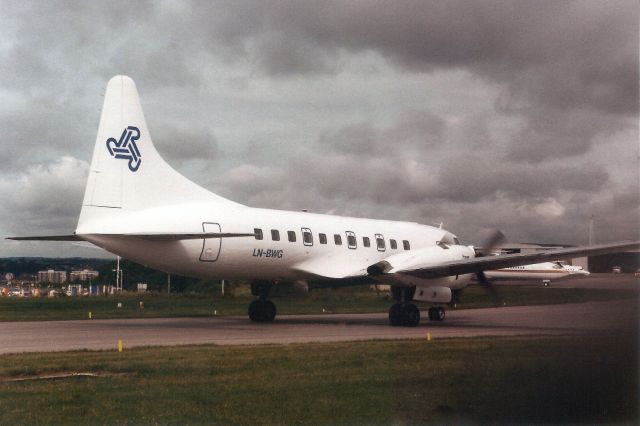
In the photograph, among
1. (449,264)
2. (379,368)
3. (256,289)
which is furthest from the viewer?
(256,289)

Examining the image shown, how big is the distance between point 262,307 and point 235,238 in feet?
17.4

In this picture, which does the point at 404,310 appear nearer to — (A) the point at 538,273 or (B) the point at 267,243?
(B) the point at 267,243

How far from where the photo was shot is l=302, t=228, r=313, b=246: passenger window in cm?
2783

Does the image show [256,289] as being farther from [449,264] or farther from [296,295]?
[449,264]

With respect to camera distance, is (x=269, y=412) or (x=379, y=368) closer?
(x=269, y=412)

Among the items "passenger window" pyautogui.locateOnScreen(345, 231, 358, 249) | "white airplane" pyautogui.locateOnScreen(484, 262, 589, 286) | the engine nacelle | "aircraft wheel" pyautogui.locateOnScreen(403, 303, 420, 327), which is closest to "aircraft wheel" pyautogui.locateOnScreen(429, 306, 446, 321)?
the engine nacelle

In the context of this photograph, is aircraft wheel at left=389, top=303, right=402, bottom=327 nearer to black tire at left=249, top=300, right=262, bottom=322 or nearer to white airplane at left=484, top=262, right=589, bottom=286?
black tire at left=249, top=300, right=262, bottom=322

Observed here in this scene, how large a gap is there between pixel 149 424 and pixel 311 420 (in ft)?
7.22

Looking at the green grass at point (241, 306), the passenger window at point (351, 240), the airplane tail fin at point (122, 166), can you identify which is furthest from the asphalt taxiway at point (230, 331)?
the airplane tail fin at point (122, 166)

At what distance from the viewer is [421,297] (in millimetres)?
28047

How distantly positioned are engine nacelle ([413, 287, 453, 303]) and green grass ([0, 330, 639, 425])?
12.1 metres

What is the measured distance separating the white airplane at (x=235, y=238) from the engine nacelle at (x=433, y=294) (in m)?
0.04

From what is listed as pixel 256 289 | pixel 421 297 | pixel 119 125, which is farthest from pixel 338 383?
pixel 256 289

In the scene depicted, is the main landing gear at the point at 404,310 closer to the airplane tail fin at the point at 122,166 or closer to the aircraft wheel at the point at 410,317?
the aircraft wheel at the point at 410,317
